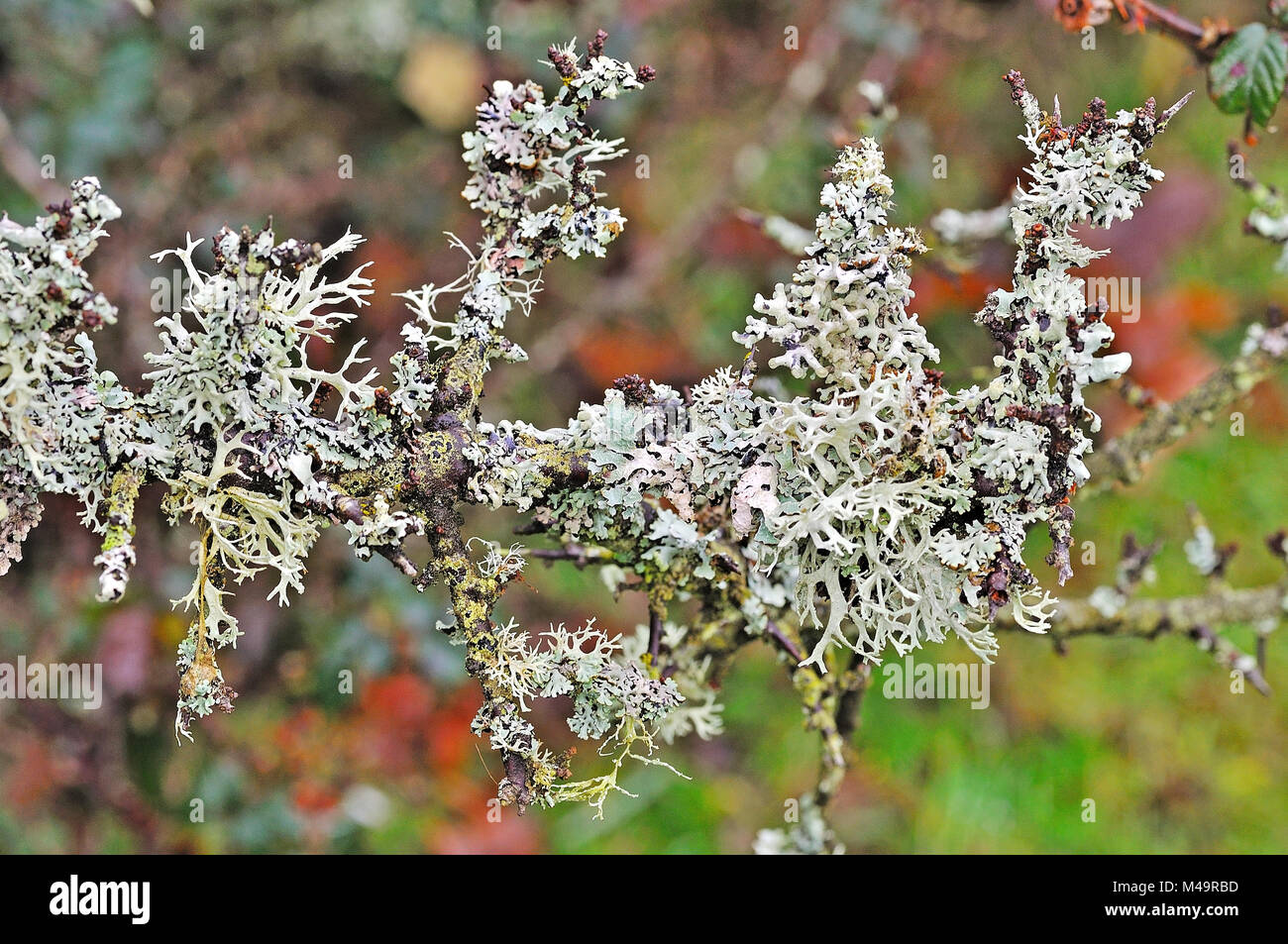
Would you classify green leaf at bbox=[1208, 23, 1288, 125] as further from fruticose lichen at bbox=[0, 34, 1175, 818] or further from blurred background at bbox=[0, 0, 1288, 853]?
blurred background at bbox=[0, 0, 1288, 853]

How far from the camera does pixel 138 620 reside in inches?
66.9

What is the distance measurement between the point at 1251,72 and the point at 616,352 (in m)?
1.40

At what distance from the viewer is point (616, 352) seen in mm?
2188

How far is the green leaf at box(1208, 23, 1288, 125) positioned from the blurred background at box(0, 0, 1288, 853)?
69 centimetres

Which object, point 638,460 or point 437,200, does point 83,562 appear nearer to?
point 437,200

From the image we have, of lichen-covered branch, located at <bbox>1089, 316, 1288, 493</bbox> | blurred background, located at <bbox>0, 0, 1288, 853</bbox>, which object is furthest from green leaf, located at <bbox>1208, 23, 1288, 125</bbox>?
blurred background, located at <bbox>0, 0, 1288, 853</bbox>

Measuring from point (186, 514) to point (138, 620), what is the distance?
1053mm

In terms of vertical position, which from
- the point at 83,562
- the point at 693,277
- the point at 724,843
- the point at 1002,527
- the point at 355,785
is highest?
the point at 693,277

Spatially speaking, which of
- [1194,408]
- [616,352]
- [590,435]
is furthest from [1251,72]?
[616,352]

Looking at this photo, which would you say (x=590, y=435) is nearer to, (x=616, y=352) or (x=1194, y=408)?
(x=1194, y=408)

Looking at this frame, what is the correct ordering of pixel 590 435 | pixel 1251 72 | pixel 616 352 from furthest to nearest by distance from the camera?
1. pixel 616 352
2. pixel 1251 72
3. pixel 590 435

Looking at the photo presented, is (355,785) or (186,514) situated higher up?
(186,514)

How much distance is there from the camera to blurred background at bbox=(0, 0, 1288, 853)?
171 cm
